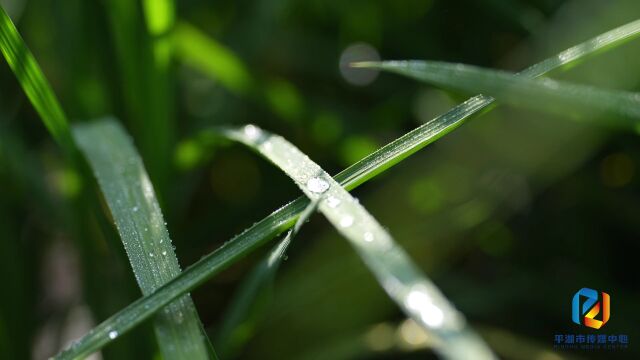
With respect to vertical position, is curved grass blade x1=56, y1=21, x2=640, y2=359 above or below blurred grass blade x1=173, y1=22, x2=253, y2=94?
below

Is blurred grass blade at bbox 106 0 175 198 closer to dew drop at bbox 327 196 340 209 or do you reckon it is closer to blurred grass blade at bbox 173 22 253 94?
blurred grass blade at bbox 173 22 253 94

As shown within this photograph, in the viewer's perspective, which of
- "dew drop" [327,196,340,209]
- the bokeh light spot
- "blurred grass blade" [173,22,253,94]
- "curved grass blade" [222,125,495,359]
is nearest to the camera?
"curved grass blade" [222,125,495,359]

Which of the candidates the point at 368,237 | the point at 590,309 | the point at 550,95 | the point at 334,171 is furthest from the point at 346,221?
the point at 334,171

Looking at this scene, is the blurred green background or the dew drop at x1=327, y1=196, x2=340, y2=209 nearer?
the dew drop at x1=327, y1=196, x2=340, y2=209

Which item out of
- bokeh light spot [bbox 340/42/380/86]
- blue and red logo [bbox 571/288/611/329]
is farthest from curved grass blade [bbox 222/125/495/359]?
bokeh light spot [bbox 340/42/380/86]

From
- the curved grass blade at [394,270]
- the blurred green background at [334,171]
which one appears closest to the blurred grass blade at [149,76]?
the blurred green background at [334,171]

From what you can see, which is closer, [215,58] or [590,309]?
[590,309]

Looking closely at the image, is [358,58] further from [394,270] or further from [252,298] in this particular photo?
[394,270]
